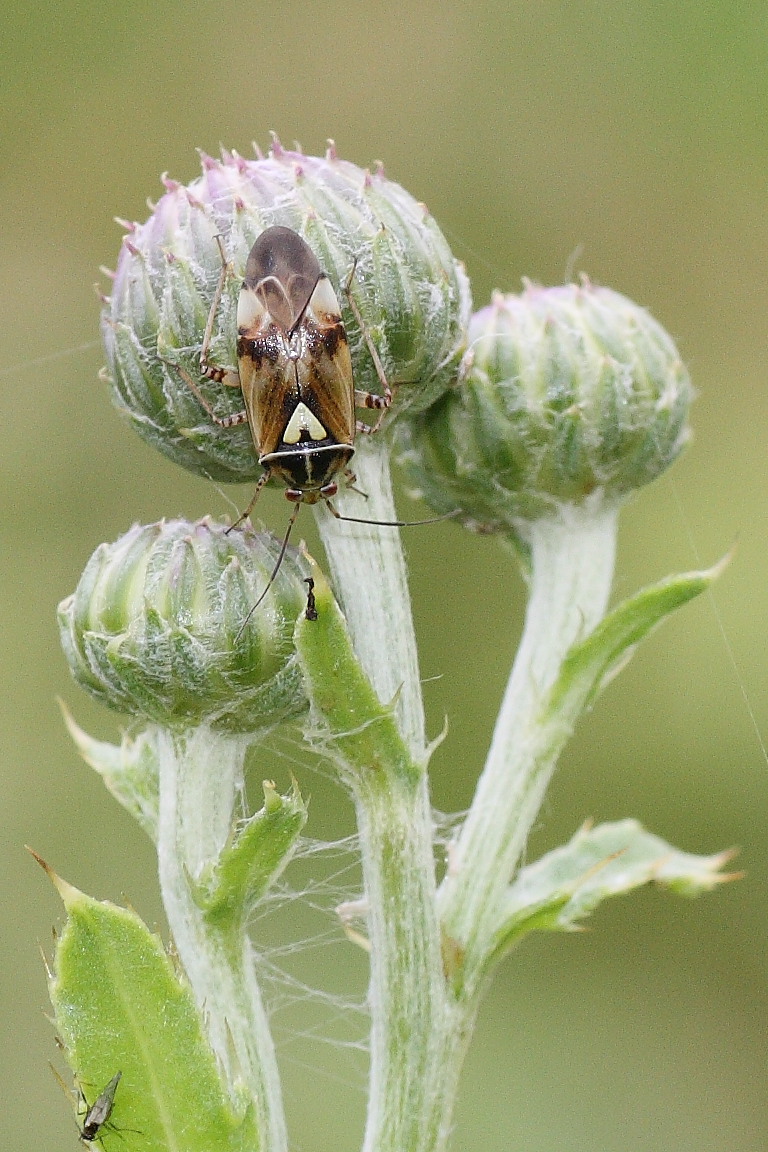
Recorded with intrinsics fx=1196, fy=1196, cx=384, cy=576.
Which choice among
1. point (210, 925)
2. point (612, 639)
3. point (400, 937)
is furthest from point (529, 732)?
point (210, 925)

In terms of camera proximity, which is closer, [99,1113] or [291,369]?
[99,1113]

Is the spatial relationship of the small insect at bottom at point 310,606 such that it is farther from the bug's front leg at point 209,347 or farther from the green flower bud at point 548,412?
the green flower bud at point 548,412

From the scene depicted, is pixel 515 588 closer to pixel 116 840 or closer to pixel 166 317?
pixel 116 840

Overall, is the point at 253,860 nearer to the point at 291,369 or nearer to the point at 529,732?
the point at 529,732

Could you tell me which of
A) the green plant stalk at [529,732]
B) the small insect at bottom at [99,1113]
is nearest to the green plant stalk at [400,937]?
the green plant stalk at [529,732]

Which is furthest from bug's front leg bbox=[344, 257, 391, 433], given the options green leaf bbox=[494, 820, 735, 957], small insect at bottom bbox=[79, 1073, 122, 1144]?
small insect at bottom bbox=[79, 1073, 122, 1144]

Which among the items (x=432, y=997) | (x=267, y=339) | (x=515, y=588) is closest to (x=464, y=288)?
(x=267, y=339)
